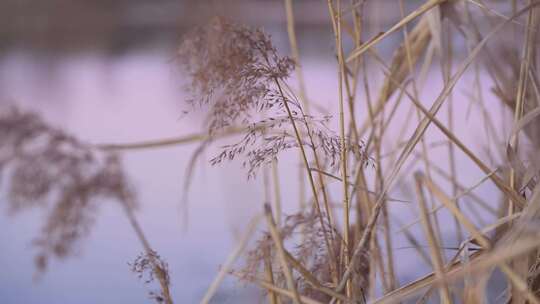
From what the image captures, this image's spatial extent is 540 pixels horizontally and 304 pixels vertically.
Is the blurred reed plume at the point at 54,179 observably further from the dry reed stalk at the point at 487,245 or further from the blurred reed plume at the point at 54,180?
the dry reed stalk at the point at 487,245

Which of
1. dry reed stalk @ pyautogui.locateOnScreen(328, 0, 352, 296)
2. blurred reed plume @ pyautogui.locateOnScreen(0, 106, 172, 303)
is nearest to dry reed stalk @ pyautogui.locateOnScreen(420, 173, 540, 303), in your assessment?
dry reed stalk @ pyautogui.locateOnScreen(328, 0, 352, 296)

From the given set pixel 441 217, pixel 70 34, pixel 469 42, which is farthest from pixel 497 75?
pixel 70 34

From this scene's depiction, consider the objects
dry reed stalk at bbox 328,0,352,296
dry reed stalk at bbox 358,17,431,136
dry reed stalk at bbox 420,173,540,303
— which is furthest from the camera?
dry reed stalk at bbox 358,17,431,136

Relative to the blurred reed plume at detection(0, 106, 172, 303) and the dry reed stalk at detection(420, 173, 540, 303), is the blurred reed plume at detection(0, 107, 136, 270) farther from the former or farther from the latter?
the dry reed stalk at detection(420, 173, 540, 303)

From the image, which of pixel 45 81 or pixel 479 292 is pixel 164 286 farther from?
pixel 45 81

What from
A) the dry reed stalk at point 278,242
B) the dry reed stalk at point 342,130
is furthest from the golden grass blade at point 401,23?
the dry reed stalk at point 278,242

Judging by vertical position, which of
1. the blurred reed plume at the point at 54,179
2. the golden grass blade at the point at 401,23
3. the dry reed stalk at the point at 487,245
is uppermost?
the golden grass blade at the point at 401,23

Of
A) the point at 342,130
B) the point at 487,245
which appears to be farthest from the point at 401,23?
the point at 487,245

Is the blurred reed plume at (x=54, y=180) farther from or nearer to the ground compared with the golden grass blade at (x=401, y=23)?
nearer to the ground

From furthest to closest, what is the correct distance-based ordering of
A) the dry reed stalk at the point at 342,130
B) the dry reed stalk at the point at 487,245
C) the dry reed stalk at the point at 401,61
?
the dry reed stalk at the point at 401,61
the dry reed stalk at the point at 342,130
the dry reed stalk at the point at 487,245

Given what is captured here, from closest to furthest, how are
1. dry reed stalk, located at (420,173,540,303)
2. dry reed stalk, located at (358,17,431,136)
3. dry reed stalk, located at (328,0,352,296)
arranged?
dry reed stalk, located at (420,173,540,303) → dry reed stalk, located at (328,0,352,296) → dry reed stalk, located at (358,17,431,136)

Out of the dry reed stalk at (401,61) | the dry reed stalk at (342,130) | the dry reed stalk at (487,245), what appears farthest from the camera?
the dry reed stalk at (401,61)

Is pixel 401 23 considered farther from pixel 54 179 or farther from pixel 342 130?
pixel 54 179

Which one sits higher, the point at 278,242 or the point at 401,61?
the point at 401,61
